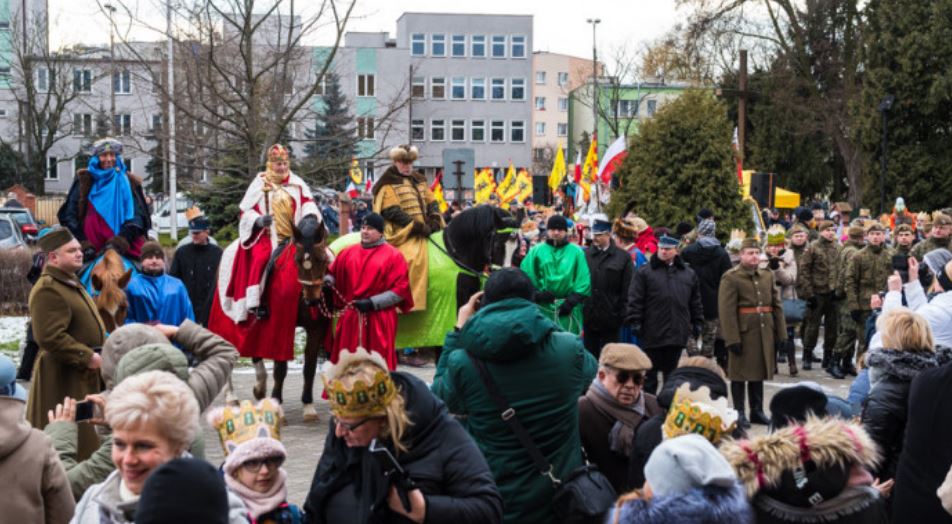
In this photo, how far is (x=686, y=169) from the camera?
20688 millimetres

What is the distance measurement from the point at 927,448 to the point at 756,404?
640 centimetres

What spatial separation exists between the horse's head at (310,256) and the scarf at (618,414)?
200 inches

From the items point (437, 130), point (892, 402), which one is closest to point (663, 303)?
point (892, 402)

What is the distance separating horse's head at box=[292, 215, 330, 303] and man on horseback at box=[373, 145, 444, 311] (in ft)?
3.08

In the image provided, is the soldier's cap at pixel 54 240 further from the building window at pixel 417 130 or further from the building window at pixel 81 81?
the building window at pixel 81 81

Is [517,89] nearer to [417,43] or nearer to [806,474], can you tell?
[417,43]

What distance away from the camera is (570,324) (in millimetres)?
12000

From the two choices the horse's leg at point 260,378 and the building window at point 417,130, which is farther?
the building window at point 417,130

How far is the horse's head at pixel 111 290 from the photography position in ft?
29.6

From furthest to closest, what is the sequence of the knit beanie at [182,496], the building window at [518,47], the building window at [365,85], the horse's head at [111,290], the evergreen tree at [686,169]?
the building window at [518,47]
the building window at [365,85]
the evergreen tree at [686,169]
the horse's head at [111,290]
the knit beanie at [182,496]

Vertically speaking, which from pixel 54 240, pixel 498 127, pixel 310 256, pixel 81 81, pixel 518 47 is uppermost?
pixel 518 47

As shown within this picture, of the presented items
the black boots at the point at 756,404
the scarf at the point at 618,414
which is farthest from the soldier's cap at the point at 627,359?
the black boots at the point at 756,404

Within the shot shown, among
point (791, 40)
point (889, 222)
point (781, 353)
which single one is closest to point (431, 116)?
point (791, 40)

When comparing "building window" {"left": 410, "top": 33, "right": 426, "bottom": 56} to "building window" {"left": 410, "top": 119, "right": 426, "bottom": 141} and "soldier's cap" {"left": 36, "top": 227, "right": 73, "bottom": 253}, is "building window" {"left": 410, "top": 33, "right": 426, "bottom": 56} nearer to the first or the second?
"building window" {"left": 410, "top": 119, "right": 426, "bottom": 141}
